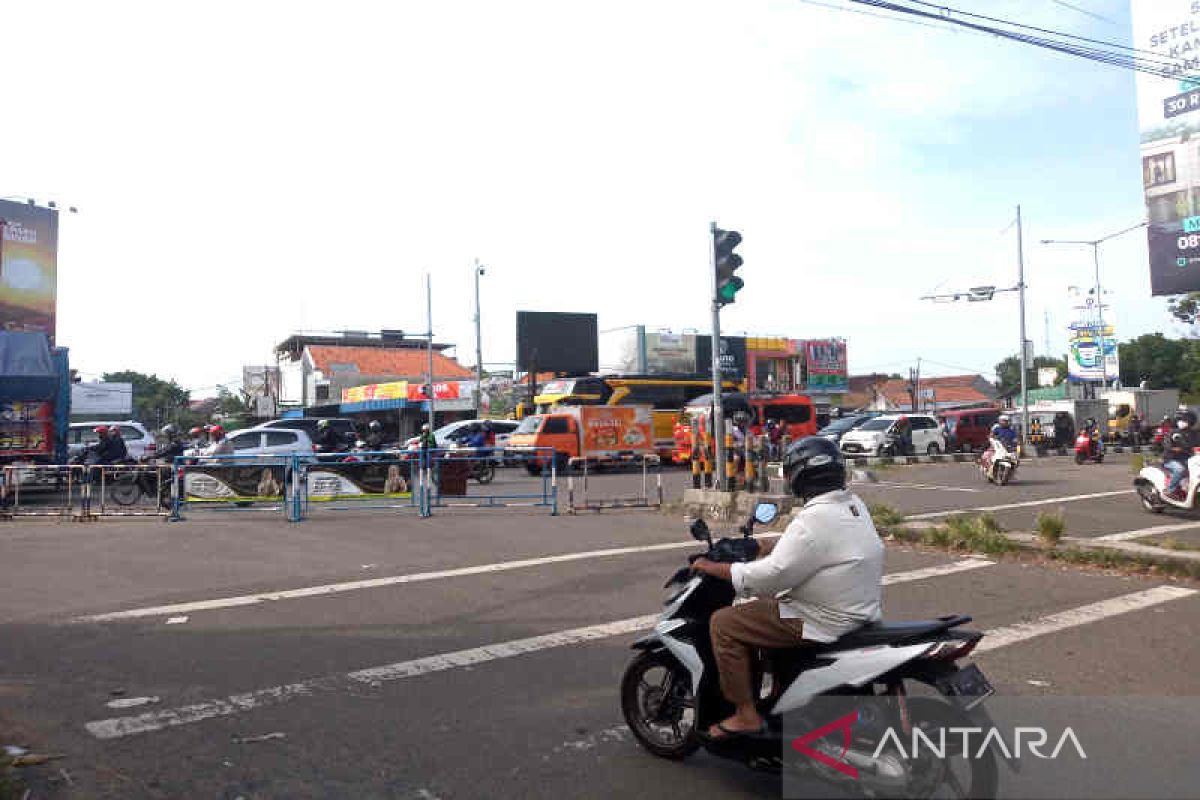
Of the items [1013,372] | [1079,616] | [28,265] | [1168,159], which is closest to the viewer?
[1079,616]

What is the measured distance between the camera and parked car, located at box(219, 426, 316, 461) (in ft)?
65.3

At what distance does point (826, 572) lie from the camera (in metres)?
3.92

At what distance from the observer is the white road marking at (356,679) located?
5.14m

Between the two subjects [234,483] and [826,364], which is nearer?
[234,483]

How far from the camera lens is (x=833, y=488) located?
4.04 meters

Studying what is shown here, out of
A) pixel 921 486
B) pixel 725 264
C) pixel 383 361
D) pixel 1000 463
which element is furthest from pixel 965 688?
pixel 383 361

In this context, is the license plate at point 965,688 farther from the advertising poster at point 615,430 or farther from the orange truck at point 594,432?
the advertising poster at point 615,430

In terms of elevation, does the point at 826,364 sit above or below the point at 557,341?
below

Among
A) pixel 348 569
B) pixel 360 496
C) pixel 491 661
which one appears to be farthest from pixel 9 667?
pixel 360 496

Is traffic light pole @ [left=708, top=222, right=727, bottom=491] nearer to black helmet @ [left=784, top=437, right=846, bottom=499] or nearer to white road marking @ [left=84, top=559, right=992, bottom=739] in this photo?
white road marking @ [left=84, top=559, right=992, bottom=739]

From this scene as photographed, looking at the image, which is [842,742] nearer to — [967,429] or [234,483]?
[234,483]

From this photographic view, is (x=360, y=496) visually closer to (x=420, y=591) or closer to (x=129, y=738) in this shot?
(x=420, y=591)

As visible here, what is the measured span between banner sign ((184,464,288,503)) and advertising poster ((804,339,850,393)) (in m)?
50.3

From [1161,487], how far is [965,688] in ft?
42.1
